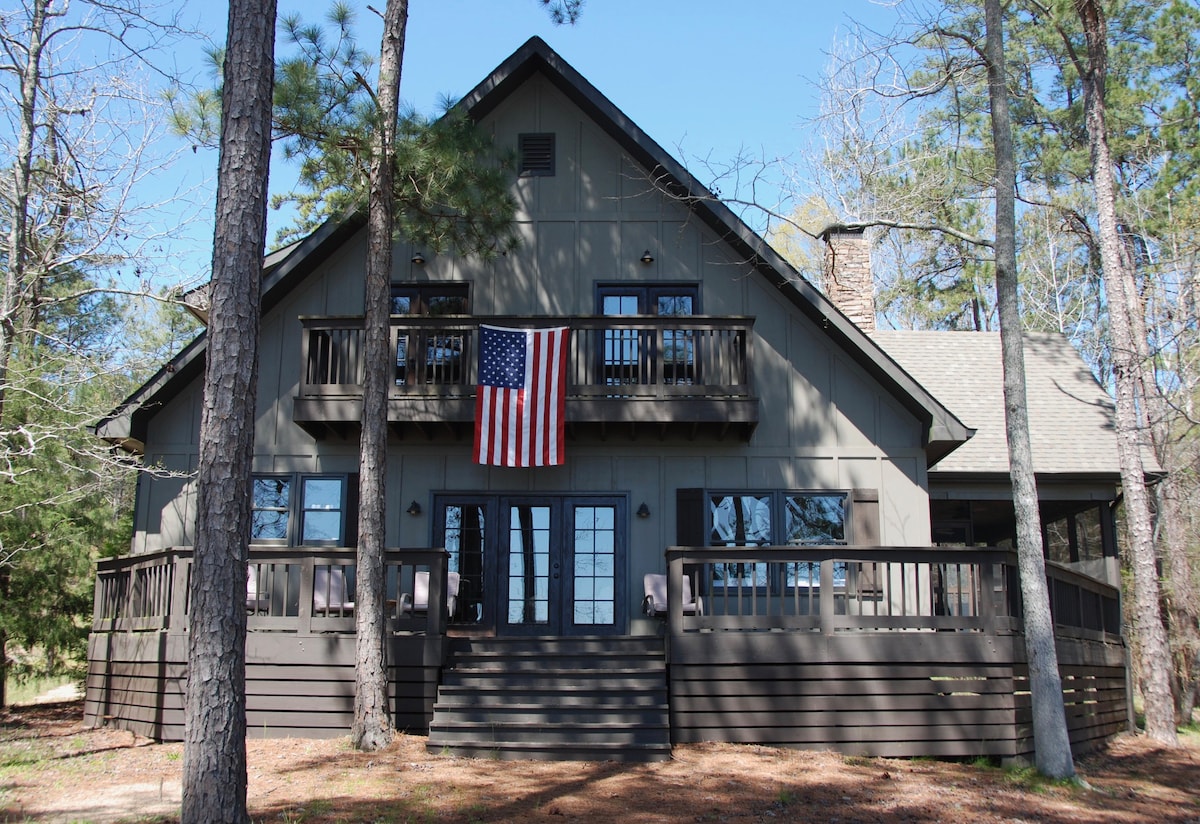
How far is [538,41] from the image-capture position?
1306 centimetres

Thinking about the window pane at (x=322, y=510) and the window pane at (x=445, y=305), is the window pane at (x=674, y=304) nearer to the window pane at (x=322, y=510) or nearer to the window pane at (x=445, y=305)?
the window pane at (x=445, y=305)

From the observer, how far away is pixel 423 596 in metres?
12.1

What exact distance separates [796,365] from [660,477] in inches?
85.5

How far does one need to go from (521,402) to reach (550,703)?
354 cm

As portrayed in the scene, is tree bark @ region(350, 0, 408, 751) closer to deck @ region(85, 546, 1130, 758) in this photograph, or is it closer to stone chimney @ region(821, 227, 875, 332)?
deck @ region(85, 546, 1130, 758)

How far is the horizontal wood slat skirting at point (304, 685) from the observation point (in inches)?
409

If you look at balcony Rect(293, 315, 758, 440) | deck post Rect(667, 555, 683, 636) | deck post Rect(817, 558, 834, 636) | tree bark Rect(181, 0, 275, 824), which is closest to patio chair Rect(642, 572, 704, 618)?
deck post Rect(667, 555, 683, 636)

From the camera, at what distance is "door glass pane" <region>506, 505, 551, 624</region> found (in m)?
12.4

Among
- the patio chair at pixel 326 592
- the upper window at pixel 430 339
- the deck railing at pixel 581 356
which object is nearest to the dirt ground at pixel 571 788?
the patio chair at pixel 326 592

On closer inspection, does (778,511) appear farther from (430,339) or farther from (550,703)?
(430,339)

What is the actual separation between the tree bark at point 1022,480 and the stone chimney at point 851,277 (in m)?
5.15

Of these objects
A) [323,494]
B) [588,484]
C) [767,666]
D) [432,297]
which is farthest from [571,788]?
[432,297]

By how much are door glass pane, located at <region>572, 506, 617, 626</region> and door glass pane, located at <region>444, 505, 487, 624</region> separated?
1.12 metres

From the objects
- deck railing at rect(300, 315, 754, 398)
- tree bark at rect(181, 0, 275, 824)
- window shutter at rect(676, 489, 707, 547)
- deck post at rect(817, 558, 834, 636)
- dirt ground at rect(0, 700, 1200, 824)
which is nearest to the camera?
tree bark at rect(181, 0, 275, 824)
